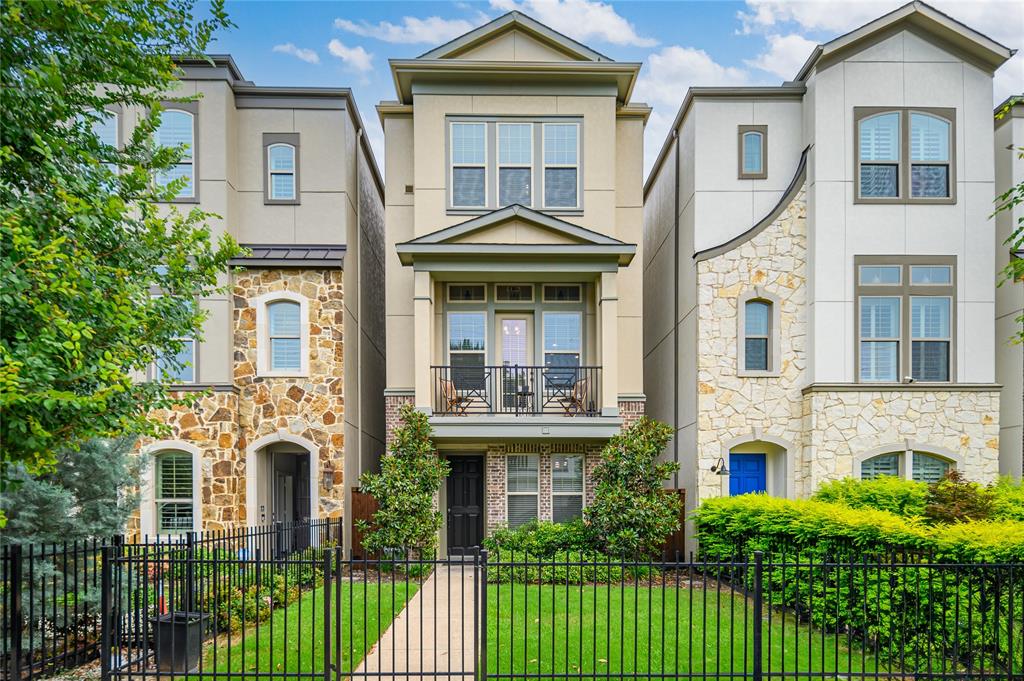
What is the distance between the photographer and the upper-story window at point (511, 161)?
16391mm

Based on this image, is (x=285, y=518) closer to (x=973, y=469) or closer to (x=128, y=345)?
(x=128, y=345)

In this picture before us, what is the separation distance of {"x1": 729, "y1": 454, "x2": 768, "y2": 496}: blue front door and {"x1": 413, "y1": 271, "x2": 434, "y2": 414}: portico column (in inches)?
250

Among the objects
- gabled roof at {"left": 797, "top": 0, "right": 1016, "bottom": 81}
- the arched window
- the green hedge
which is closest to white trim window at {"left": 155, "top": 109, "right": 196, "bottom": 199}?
the arched window

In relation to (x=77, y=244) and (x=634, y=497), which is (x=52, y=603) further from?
(x=634, y=497)

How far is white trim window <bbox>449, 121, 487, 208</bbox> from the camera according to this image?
1639cm

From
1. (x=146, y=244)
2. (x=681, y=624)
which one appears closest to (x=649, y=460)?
(x=681, y=624)

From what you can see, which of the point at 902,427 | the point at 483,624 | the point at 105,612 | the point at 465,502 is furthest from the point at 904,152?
the point at 105,612

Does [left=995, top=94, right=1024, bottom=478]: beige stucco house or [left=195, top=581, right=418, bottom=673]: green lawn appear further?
[left=995, top=94, right=1024, bottom=478]: beige stucco house

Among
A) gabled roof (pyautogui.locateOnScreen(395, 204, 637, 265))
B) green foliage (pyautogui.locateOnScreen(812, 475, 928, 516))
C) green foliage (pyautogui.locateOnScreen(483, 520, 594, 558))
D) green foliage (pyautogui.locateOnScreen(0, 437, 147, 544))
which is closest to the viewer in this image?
green foliage (pyautogui.locateOnScreen(0, 437, 147, 544))

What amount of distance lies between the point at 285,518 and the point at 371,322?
5.03 m

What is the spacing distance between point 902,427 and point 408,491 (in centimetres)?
959

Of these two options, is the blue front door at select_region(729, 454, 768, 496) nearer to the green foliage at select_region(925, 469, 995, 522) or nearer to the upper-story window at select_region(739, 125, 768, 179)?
the green foliage at select_region(925, 469, 995, 522)

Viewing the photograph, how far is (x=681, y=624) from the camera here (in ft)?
34.4

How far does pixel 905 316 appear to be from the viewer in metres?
15.4
